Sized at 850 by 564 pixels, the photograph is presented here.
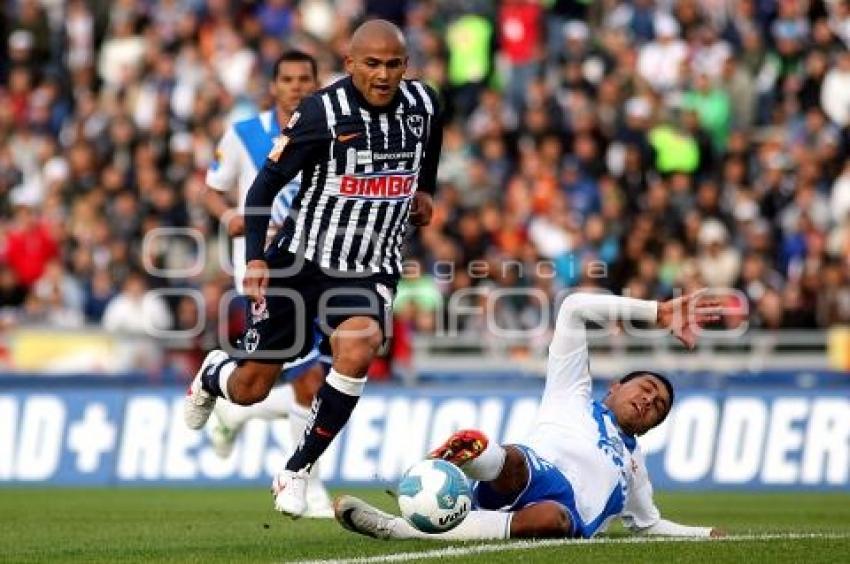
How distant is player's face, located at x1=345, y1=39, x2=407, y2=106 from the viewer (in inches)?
431

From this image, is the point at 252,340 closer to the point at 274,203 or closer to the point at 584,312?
the point at 274,203

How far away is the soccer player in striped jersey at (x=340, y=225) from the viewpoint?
35.9 feet

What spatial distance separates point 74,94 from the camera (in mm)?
26828

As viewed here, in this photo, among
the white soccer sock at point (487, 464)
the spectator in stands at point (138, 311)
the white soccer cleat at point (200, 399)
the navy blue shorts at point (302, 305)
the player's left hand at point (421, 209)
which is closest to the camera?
the white soccer sock at point (487, 464)

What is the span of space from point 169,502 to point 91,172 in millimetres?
9994

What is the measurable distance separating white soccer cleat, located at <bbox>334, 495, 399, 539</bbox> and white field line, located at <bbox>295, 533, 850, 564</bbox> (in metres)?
0.55

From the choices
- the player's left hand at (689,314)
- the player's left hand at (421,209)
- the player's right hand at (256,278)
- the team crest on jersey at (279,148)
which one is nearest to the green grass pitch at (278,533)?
the player's left hand at (689,314)

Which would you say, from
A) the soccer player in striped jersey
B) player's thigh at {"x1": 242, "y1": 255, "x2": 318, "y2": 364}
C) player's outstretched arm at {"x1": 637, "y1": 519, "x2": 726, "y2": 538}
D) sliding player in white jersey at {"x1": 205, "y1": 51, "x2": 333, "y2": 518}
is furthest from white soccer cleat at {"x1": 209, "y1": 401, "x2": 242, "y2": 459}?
player's outstretched arm at {"x1": 637, "y1": 519, "x2": 726, "y2": 538}

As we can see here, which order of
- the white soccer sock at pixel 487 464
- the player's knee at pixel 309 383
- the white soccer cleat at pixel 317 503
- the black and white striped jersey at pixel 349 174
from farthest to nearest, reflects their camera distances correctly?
1. the player's knee at pixel 309 383
2. the white soccer cleat at pixel 317 503
3. the black and white striped jersey at pixel 349 174
4. the white soccer sock at pixel 487 464

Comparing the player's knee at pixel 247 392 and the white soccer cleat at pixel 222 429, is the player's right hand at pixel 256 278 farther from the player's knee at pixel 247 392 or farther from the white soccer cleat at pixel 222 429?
the white soccer cleat at pixel 222 429

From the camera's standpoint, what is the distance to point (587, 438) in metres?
10.6

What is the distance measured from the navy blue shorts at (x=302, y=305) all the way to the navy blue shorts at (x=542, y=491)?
1250 mm

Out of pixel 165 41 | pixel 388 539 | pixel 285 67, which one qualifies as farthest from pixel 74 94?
pixel 388 539

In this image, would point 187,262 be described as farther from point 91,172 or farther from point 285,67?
point 285,67
